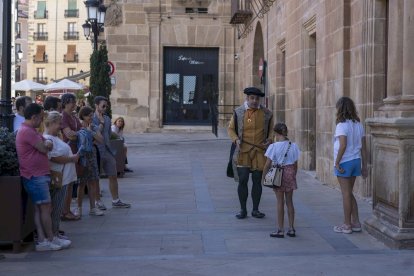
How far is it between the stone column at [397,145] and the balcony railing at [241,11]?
16.8m

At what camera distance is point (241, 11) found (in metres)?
24.2

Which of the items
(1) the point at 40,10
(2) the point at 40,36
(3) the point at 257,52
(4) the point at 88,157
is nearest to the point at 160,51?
(3) the point at 257,52

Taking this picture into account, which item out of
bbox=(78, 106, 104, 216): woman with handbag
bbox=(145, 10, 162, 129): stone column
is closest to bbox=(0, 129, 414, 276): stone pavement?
bbox=(78, 106, 104, 216): woman with handbag

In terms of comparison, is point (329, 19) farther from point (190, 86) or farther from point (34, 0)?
point (34, 0)

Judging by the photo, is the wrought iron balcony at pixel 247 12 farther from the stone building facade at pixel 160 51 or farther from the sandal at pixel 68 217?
the sandal at pixel 68 217

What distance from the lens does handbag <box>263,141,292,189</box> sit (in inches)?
313

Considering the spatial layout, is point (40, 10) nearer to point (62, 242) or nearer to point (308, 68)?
point (308, 68)

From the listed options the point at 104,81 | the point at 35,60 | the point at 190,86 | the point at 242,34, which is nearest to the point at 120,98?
the point at 190,86

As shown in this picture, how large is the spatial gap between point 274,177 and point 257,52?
1705 cm

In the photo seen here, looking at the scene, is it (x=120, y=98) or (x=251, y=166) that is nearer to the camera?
(x=251, y=166)

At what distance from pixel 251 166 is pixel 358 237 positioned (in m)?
1.90

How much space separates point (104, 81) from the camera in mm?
17984

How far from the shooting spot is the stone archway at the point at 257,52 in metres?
23.7

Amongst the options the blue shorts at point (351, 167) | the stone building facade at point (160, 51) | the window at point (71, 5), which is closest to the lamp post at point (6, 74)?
the blue shorts at point (351, 167)
